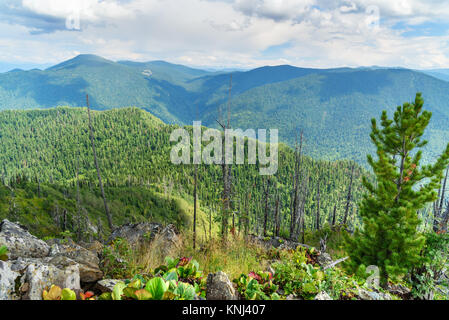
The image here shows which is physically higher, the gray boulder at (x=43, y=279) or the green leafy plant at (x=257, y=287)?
the gray boulder at (x=43, y=279)

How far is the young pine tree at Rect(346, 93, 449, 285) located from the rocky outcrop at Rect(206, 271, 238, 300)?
33.5 feet

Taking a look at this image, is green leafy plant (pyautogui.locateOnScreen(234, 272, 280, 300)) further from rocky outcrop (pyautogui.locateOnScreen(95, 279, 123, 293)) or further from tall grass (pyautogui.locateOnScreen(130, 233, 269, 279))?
rocky outcrop (pyautogui.locateOnScreen(95, 279, 123, 293))

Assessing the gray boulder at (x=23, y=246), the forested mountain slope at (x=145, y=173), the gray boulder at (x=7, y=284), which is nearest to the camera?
the gray boulder at (x=7, y=284)

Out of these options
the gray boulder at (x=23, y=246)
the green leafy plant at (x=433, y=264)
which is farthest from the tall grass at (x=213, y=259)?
the green leafy plant at (x=433, y=264)

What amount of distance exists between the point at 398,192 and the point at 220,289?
11.4 m

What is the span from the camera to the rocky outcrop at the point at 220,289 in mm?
4051

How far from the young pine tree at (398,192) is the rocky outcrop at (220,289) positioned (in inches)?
402

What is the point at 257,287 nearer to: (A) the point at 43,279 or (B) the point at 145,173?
(A) the point at 43,279

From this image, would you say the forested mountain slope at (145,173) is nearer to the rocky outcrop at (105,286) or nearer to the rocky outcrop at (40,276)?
the rocky outcrop at (40,276)

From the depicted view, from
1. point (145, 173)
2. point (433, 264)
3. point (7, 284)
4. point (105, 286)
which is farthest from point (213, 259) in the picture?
point (145, 173)

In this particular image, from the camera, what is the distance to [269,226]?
96938 millimetres

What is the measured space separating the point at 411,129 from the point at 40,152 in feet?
757
